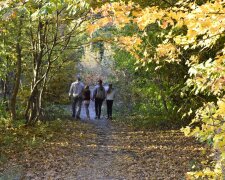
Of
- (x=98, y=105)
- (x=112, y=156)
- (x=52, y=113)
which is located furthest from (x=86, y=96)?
(x=112, y=156)

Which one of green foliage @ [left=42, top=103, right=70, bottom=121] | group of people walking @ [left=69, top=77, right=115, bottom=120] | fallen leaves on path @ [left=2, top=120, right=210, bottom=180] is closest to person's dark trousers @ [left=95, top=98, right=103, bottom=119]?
group of people walking @ [left=69, top=77, right=115, bottom=120]

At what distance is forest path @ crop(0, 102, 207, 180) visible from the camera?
7574 millimetres

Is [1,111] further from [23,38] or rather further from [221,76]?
[221,76]

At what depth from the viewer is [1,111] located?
12016mm

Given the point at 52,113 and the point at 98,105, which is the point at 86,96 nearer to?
the point at 98,105

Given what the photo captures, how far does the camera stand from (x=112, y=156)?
9.04 meters

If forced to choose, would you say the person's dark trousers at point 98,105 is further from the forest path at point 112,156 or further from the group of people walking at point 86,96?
the forest path at point 112,156

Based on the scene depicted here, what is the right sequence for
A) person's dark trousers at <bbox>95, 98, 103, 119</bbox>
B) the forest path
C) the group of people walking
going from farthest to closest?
person's dark trousers at <bbox>95, 98, 103, 119</bbox> < the group of people walking < the forest path

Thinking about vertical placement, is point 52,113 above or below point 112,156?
above

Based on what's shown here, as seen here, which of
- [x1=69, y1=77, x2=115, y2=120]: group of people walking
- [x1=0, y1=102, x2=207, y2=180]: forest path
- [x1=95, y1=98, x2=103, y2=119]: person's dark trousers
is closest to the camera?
[x1=0, y1=102, x2=207, y2=180]: forest path


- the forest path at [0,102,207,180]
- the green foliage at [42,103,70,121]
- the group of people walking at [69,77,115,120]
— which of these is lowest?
the forest path at [0,102,207,180]

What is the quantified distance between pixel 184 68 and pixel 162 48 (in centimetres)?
615

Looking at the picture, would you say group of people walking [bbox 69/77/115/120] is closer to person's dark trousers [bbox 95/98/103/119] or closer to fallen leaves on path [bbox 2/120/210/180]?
person's dark trousers [bbox 95/98/103/119]

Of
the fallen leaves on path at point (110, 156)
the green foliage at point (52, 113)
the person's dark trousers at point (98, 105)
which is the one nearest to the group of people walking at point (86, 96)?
the person's dark trousers at point (98, 105)
